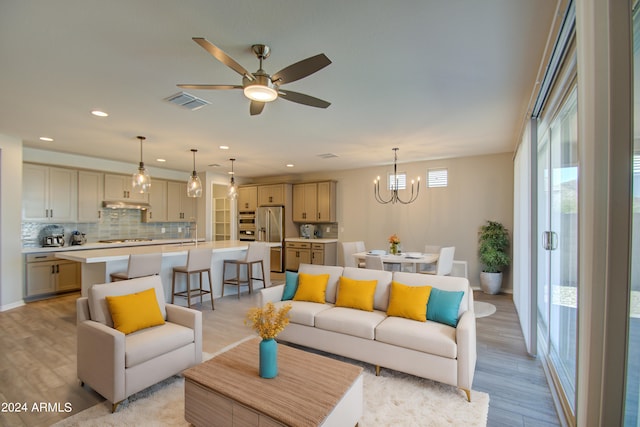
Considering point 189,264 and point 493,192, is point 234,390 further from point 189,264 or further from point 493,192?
point 493,192

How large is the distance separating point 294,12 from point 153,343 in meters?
2.65

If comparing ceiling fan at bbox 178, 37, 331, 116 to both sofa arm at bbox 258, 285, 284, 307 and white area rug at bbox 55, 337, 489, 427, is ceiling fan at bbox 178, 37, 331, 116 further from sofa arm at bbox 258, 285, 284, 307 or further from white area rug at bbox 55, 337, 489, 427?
white area rug at bbox 55, 337, 489, 427

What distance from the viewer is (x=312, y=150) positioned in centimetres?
567

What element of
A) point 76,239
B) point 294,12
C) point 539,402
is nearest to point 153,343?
point 294,12

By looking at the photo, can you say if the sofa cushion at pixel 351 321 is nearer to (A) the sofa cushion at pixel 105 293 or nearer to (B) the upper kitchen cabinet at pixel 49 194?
(A) the sofa cushion at pixel 105 293

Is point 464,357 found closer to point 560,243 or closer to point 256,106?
point 560,243

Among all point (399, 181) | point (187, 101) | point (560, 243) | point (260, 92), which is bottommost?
point (560, 243)

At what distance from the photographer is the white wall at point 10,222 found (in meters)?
4.77

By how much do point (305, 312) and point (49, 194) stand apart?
582cm

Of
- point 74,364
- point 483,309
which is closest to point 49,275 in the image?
point 74,364

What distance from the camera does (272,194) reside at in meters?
8.38

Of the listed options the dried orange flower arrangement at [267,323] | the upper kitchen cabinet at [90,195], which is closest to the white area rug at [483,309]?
the dried orange flower arrangement at [267,323]

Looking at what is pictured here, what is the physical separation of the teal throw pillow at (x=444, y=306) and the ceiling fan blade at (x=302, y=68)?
227 cm

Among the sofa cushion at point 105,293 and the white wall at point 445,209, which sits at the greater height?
the white wall at point 445,209
